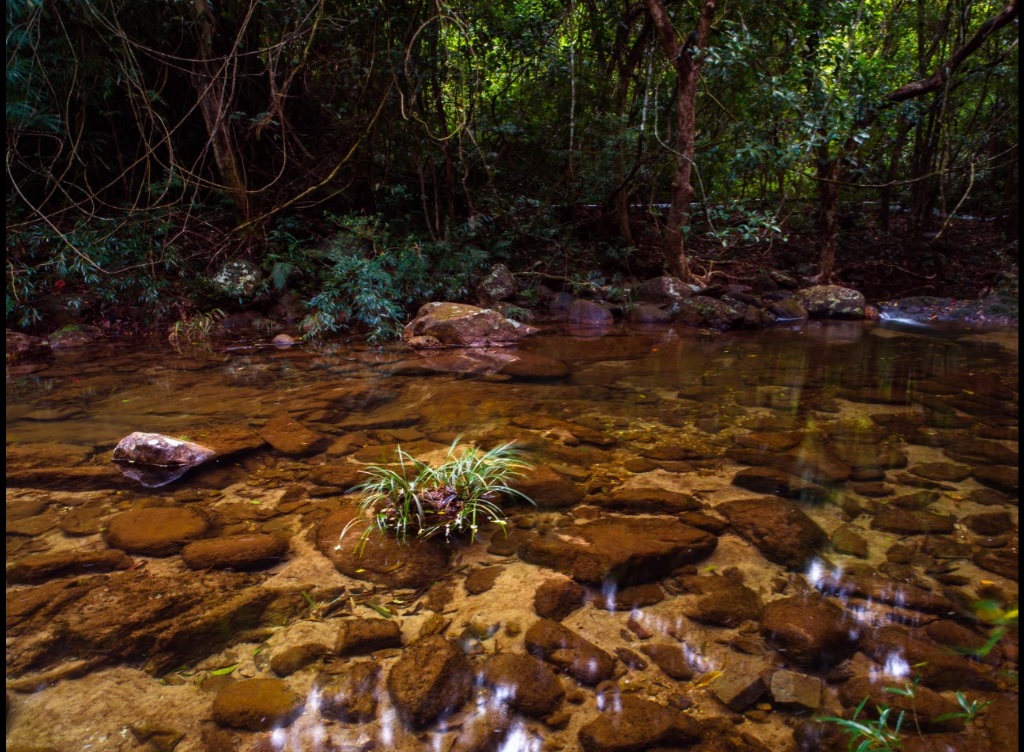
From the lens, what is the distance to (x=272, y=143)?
32.8 feet

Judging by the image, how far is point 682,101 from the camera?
27.8 feet

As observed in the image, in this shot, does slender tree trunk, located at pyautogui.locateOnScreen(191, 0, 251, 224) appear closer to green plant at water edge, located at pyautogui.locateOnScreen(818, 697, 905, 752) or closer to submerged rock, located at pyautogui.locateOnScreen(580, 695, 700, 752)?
submerged rock, located at pyautogui.locateOnScreen(580, 695, 700, 752)

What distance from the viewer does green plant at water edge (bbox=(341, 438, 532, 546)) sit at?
2.87 m

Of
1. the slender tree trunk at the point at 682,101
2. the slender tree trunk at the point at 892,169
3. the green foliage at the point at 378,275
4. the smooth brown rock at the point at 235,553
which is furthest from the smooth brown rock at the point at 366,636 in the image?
the slender tree trunk at the point at 892,169

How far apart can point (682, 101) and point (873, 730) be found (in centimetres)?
852

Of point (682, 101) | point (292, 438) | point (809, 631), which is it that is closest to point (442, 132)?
point (682, 101)

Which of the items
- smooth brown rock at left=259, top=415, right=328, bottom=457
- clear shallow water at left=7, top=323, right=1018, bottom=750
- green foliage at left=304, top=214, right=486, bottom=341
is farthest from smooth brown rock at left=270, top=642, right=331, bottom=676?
green foliage at left=304, top=214, right=486, bottom=341

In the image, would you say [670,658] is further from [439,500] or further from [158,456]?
[158,456]

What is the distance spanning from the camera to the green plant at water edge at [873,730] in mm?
1600

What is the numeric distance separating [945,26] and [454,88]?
26.8ft

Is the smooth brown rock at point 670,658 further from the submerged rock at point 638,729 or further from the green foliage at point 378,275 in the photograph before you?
the green foliage at point 378,275

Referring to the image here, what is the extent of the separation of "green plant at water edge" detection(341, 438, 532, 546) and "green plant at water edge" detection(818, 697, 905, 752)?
162 cm

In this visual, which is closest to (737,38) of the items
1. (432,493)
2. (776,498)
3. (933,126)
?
(933,126)

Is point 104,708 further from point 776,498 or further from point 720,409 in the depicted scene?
point 720,409
